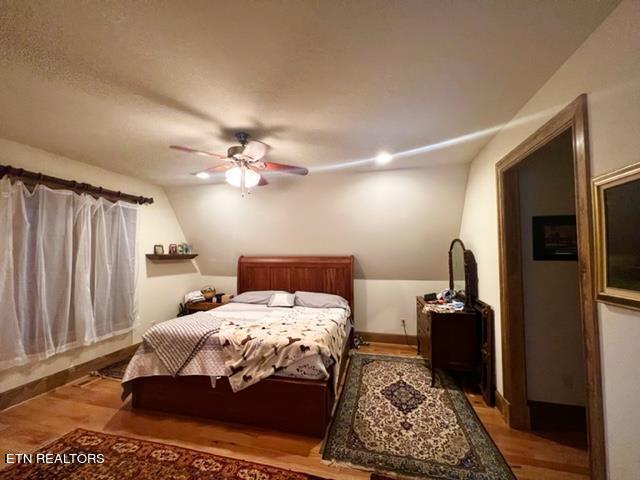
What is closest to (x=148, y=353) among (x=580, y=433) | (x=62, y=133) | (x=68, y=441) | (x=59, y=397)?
(x=68, y=441)

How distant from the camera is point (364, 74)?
1.43 metres

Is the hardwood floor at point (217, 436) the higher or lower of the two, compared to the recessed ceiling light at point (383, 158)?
lower

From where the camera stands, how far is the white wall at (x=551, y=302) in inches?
79.1

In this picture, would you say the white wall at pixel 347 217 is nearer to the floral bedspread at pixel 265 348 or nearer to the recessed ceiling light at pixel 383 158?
the recessed ceiling light at pixel 383 158

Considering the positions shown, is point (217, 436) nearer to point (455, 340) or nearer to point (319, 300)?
point (319, 300)

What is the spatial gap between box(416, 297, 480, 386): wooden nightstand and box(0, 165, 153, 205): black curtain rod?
12.7 ft

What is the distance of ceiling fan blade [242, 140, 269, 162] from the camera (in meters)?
2.10

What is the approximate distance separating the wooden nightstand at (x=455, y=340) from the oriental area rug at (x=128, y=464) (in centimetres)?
157

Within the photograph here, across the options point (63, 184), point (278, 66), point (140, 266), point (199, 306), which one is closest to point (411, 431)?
point (278, 66)

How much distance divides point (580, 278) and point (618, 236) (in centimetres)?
31

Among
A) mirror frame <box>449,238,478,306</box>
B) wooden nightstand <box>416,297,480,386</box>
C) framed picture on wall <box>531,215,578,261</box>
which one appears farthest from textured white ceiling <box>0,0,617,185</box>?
wooden nightstand <box>416,297,480,386</box>

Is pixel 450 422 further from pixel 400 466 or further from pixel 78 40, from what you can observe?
pixel 78 40

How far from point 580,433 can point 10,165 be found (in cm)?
528

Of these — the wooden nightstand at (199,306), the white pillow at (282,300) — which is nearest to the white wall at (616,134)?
the white pillow at (282,300)
